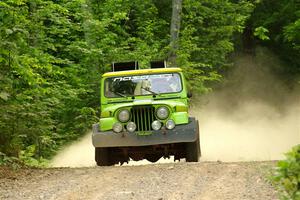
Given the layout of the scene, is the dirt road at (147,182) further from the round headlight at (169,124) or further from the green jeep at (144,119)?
the round headlight at (169,124)

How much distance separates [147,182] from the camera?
9.97 meters

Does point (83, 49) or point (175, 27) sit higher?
point (175, 27)

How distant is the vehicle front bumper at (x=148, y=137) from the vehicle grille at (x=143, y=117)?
204mm

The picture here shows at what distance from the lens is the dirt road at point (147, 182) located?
8.80 meters

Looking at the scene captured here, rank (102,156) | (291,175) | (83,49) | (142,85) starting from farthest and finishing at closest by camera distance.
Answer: (83,49) → (142,85) → (102,156) → (291,175)

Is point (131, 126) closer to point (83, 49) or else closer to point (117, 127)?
point (117, 127)

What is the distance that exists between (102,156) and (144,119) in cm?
138

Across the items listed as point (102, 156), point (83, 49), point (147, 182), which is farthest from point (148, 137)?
point (83, 49)

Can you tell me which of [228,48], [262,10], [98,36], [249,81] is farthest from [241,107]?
[98,36]

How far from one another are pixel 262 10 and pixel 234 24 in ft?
21.0

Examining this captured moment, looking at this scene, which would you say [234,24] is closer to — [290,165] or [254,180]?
[254,180]

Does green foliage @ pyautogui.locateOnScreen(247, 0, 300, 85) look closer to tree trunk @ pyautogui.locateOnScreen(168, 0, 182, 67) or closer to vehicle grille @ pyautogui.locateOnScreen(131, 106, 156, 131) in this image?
tree trunk @ pyautogui.locateOnScreen(168, 0, 182, 67)

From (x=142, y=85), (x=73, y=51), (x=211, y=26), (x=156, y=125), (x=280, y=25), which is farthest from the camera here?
(x=280, y=25)

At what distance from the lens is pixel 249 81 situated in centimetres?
3672
